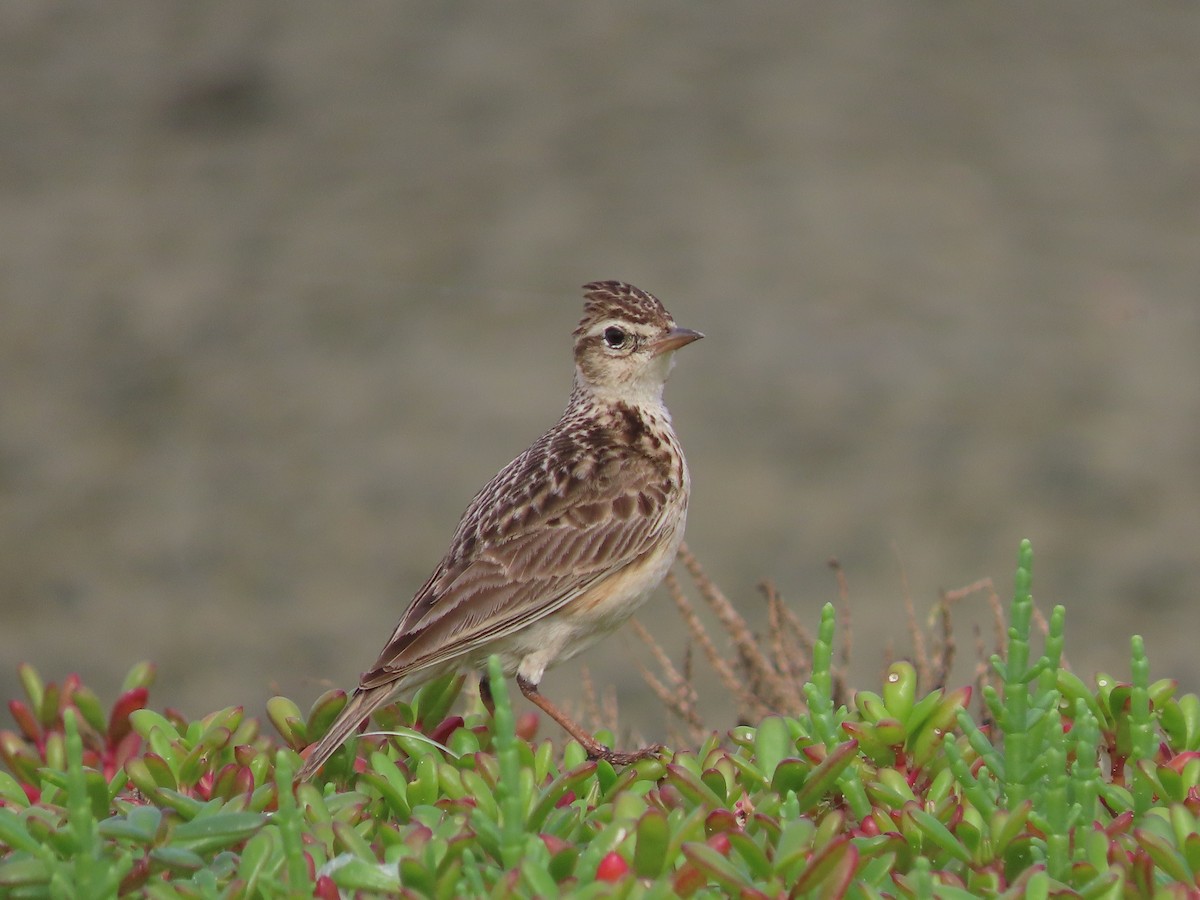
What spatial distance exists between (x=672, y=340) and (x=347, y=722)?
2.21 m

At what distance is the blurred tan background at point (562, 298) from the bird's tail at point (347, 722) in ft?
14.3

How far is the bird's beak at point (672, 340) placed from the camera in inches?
215

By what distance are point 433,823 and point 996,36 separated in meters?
9.94

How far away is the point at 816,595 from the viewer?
9008 millimetres

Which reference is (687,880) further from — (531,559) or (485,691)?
(531,559)

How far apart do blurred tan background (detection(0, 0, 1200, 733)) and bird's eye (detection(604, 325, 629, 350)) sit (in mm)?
3150

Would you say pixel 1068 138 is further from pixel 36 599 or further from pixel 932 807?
pixel 932 807

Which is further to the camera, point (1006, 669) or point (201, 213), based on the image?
point (201, 213)

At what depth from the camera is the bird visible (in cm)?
445

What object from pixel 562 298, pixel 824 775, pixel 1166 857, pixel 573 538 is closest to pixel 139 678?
pixel 573 538

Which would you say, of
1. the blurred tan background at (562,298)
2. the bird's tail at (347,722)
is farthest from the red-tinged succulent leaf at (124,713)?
the blurred tan background at (562,298)

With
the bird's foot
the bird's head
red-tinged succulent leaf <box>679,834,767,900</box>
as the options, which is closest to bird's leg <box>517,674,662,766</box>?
the bird's foot

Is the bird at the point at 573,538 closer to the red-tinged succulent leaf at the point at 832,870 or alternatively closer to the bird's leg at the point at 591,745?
the bird's leg at the point at 591,745

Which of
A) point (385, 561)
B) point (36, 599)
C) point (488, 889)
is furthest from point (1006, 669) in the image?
point (36, 599)
